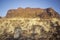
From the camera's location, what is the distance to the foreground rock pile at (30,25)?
3303 millimetres

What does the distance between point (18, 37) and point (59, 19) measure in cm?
81

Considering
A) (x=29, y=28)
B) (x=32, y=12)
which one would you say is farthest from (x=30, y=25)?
(x=32, y=12)

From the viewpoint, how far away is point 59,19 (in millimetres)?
3342

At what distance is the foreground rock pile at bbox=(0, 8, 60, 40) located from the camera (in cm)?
330

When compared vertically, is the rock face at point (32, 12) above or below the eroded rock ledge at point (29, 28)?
above

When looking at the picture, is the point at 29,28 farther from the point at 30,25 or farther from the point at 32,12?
the point at 32,12

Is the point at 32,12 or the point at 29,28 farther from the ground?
the point at 32,12

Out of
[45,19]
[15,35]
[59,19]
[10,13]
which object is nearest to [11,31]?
[15,35]

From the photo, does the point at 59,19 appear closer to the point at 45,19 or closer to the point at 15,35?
the point at 45,19

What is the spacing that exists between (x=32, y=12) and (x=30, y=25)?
0.24 m

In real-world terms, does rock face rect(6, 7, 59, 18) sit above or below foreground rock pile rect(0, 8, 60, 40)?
above

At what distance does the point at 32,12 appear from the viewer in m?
3.40

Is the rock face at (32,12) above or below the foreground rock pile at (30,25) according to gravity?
above

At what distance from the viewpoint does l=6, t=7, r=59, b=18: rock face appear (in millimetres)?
3334
